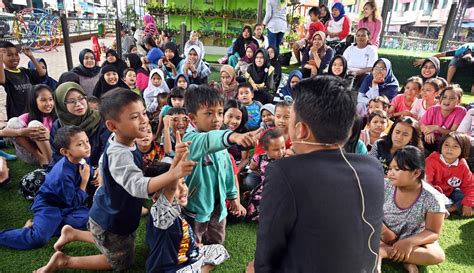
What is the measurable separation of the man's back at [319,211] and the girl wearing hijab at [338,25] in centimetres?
700

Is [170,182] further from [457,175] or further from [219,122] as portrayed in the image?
[457,175]

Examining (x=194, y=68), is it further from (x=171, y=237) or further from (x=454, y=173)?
(x=171, y=237)

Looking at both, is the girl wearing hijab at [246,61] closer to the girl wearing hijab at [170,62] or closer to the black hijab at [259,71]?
the black hijab at [259,71]

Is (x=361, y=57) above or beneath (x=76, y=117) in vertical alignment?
above

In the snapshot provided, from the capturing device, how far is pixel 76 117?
3473 millimetres

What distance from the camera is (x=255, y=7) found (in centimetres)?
1211

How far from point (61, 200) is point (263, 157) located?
1926 mm

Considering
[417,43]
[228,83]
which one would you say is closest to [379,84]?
[228,83]

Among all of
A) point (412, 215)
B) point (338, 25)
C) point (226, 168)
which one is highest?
point (338, 25)

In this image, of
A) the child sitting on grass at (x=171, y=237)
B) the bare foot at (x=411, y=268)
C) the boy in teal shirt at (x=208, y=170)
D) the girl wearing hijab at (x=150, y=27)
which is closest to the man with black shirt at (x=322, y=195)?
the boy in teal shirt at (x=208, y=170)

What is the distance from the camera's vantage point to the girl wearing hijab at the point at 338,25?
24.2ft

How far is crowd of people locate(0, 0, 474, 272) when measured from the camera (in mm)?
1129

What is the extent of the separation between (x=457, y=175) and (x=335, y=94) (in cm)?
294

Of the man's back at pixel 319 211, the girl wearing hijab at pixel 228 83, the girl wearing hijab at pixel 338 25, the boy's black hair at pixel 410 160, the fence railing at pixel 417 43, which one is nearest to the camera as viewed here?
the man's back at pixel 319 211
